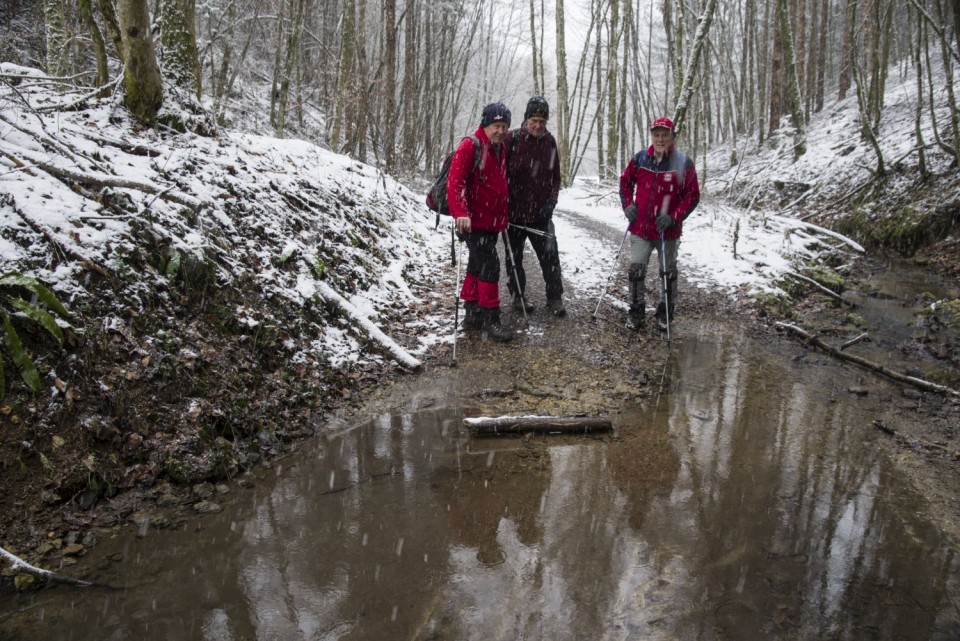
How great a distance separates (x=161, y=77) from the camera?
601 cm

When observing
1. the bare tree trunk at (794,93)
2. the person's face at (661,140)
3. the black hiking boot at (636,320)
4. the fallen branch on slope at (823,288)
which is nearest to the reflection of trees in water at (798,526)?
the black hiking boot at (636,320)

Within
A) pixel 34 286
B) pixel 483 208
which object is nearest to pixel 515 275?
pixel 483 208

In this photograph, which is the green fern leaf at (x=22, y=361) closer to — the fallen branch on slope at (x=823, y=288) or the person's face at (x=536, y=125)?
the person's face at (x=536, y=125)

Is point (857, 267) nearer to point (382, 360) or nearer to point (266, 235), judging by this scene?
point (382, 360)

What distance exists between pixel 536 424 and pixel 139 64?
18.4ft

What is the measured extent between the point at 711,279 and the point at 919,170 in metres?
6.34

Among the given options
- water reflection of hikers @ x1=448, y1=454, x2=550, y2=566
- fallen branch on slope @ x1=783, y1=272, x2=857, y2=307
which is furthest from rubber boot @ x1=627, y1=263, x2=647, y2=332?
fallen branch on slope @ x1=783, y1=272, x2=857, y2=307

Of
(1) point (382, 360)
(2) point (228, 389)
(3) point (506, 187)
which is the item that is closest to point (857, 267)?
(3) point (506, 187)

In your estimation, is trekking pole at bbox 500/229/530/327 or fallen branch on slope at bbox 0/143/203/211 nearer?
fallen branch on slope at bbox 0/143/203/211

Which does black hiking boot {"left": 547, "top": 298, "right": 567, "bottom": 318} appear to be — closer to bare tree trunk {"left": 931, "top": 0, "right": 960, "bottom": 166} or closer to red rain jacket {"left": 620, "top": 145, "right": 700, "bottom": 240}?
red rain jacket {"left": 620, "top": 145, "right": 700, "bottom": 240}

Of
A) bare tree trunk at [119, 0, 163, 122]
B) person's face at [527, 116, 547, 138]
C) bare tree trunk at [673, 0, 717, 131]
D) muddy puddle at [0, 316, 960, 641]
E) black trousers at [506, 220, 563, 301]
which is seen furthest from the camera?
bare tree trunk at [673, 0, 717, 131]

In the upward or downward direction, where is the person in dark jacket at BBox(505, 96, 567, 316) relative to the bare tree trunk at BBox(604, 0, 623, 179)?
downward

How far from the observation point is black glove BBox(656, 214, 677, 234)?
5.91 meters

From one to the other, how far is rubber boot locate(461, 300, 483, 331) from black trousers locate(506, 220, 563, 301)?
74 cm
